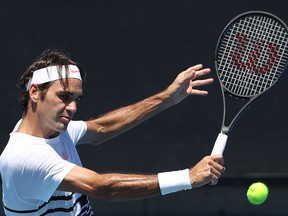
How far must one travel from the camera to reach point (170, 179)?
Result: 4.08 meters

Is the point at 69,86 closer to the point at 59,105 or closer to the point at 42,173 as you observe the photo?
the point at 59,105

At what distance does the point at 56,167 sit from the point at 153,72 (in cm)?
406

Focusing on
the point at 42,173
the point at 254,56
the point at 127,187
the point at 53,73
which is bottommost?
the point at 127,187

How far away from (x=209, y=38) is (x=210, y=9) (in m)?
0.25

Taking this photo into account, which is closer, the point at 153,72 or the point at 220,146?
the point at 220,146

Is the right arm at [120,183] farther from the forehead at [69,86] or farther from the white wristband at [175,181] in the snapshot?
the forehead at [69,86]

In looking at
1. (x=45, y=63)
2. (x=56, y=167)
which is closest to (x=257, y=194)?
(x=56, y=167)

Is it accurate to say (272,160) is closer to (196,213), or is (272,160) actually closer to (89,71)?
(196,213)

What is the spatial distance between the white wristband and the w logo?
4.22 feet

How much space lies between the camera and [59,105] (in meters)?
4.21

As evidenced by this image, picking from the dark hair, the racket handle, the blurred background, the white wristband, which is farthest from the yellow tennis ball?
the blurred background

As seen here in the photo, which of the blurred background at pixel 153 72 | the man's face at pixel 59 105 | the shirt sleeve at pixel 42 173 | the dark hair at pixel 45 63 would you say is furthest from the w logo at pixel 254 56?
the blurred background at pixel 153 72

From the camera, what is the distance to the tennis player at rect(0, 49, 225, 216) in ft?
13.4

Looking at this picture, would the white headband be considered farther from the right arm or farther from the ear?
the right arm
